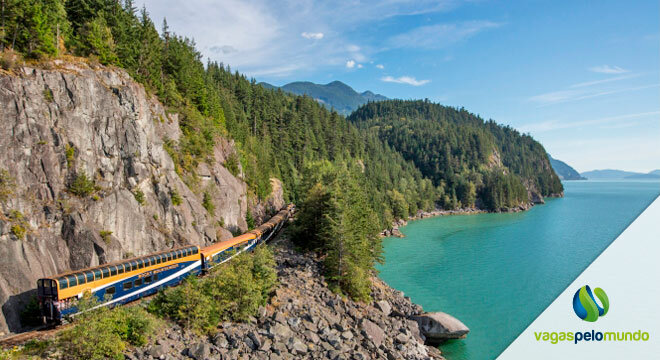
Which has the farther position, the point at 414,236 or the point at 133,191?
the point at 414,236

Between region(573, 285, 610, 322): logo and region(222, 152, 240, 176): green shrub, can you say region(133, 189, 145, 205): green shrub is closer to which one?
region(222, 152, 240, 176): green shrub

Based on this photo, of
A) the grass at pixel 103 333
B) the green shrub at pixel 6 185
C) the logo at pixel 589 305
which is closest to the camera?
the grass at pixel 103 333

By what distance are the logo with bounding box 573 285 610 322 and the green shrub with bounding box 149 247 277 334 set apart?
55.3 ft

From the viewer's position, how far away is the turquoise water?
29906mm

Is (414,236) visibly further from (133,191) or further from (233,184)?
(133,191)

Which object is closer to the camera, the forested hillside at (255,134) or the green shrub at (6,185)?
the green shrub at (6,185)

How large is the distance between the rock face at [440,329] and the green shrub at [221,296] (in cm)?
1290

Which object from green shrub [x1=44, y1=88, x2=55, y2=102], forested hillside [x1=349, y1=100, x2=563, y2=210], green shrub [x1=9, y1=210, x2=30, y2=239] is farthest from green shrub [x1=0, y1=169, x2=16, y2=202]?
forested hillside [x1=349, y1=100, x2=563, y2=210]

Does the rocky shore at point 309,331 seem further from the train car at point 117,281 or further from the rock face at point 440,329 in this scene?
the train car at point 117,281

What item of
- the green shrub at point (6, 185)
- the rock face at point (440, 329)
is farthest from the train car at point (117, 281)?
the rock face at point (440, 329)

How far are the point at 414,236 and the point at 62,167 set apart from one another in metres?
62.2

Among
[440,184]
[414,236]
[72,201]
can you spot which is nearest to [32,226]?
[72,201]

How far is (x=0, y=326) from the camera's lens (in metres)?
16.5

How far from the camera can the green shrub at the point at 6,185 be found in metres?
19.2
